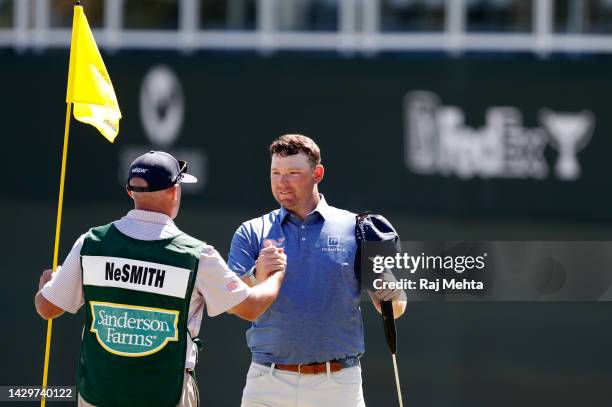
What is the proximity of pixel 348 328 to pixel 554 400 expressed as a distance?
212 inches

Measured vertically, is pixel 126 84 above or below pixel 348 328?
above

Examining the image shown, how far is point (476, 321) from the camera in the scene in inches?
400

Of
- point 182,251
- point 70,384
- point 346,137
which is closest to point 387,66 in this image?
point 346,137

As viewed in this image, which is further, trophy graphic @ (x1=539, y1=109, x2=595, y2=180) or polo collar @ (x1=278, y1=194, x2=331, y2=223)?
trophy graphic @ (x1=539, y1=109, x2=595, y2=180)

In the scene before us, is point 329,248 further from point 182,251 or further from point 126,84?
point 126,84

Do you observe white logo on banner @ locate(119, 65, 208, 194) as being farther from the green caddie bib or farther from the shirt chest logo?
the green caddie bib

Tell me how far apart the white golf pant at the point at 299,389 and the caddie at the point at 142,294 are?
0.60 m

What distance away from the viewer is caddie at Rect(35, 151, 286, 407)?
451 cm

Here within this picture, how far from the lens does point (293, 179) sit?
17.5 ft

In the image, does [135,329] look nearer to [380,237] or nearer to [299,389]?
[299,389]

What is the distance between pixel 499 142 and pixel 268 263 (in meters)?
5.56

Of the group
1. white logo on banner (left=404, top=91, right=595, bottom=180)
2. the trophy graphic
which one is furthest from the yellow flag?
the trophy graphic

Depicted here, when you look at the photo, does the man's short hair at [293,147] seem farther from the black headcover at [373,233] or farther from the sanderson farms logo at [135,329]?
the sanderson farms logo at [135,329]

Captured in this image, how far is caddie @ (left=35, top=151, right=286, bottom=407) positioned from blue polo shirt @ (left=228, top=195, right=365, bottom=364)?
1.80 feet
